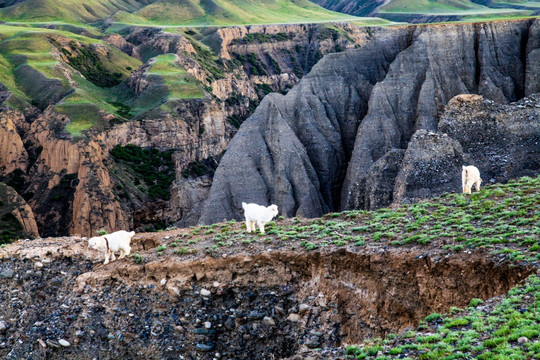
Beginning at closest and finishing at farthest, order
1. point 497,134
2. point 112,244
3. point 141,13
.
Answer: point 112,244, point 497,134, point 141,13

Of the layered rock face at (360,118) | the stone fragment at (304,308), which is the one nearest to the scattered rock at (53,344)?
the stone fragment at (304,308)

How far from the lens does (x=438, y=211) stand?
74.1ft

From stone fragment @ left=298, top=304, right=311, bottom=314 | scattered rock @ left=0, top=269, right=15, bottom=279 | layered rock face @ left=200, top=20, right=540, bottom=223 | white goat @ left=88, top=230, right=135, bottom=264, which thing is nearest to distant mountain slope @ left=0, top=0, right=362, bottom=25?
layered rock face @ left=200, top=20, right=540, bottom=223

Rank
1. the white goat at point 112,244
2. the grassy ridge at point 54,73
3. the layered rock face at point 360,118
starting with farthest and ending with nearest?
the grassy ridge at point 54,73
the layered rock face at point 360,118
the white goat at point 112,244

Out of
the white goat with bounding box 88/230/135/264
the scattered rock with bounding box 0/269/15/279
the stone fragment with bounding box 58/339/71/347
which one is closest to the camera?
the stone fragment with bounding box 58/339/71/347

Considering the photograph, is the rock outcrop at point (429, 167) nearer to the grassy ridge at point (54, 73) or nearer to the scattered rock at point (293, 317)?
the scattered rock at point (293, 317)

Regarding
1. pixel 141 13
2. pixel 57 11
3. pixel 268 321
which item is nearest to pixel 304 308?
pixel 268 321

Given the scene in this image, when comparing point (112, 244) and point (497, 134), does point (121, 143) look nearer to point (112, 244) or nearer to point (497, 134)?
point (497, 134)

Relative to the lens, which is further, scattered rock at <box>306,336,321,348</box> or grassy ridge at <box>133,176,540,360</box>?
scattered rock at <box>306,336,321,348</box>

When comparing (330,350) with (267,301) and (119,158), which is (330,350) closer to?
(267,301)

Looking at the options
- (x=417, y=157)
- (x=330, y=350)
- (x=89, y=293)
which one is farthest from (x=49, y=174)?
(x=330, y=350)

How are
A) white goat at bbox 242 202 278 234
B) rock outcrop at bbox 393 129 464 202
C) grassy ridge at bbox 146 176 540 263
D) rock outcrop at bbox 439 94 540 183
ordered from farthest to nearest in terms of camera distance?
1. rock outcrop at bbox 439 94 540 183
2. rock outcrop at bbox 393 129 464 202
3. white goat at bbox 242 202 278 234
4. grassy ridge at bbox 146 176 540 263

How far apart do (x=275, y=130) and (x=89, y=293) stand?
3797cm

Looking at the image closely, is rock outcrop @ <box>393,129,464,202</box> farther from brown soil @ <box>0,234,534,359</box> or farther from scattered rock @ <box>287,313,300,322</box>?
scattered rock @ <box>287,313,300,322</box>
